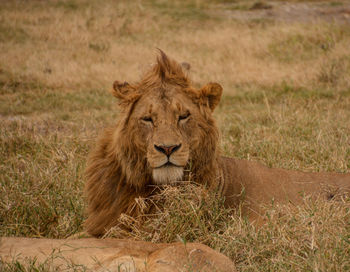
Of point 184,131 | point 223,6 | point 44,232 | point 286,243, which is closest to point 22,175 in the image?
point 44,232

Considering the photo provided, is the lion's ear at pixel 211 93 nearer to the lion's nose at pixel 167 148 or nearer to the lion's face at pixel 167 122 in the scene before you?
the lion's face at pixel 167 122

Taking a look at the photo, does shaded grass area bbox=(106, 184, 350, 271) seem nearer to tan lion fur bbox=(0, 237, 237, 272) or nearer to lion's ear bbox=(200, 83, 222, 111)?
A: tan lion fur bbox=(0, 237, 237, 272)

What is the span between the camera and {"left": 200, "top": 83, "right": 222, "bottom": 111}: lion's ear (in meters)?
3.39

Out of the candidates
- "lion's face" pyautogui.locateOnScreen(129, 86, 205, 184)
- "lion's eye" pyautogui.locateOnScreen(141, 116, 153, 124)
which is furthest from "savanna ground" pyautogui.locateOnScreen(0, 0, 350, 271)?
"lion's eye" pyautogui.locateOnScreen(141, 116, 153, 124)

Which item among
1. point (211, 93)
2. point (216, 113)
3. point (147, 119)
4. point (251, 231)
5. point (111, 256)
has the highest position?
point (211, 93)

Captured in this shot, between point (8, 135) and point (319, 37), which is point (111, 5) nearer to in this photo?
point (319, 37)

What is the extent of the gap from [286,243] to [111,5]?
14.3 m

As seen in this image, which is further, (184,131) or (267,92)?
(267,92)

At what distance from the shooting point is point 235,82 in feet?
29.8

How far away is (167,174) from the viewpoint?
122 inches

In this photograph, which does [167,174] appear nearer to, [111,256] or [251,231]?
[251,231]

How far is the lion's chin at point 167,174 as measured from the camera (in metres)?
3.09

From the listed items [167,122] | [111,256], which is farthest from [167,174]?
[111,256]

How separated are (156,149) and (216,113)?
14.1 ft
